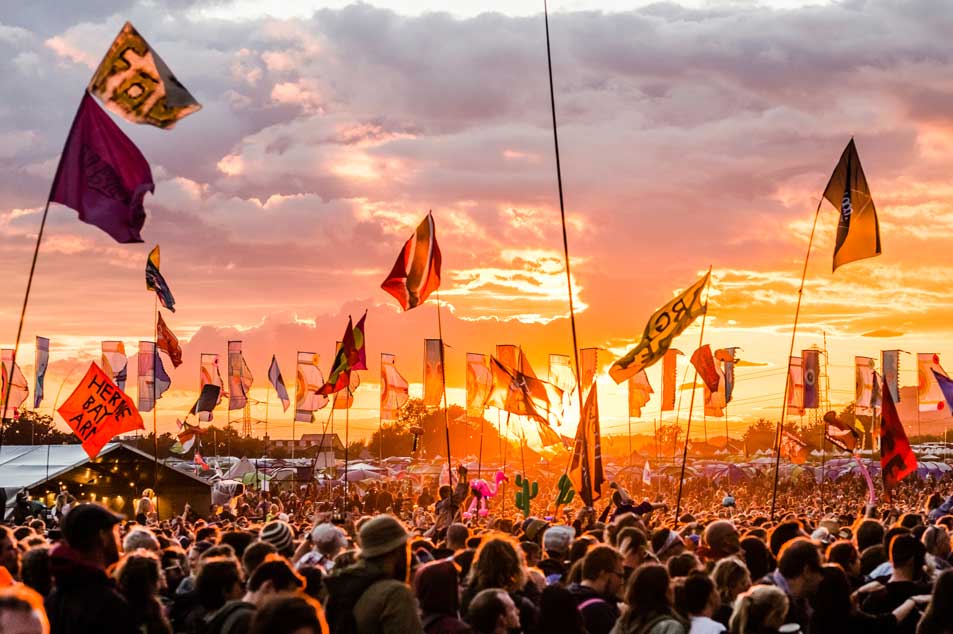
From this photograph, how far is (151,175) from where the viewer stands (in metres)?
15.2

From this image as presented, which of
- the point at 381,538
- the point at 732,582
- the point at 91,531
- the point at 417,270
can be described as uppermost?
the point at 417,270

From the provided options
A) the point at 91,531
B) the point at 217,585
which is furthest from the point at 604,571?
the point at 91,531

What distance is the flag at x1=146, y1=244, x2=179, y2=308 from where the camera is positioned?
29.0 m

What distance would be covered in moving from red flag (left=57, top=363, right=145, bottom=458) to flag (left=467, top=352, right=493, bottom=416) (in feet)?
65.7

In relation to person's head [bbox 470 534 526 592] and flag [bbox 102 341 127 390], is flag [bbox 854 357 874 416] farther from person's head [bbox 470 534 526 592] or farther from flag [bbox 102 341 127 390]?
person's head [bbox 470 534 526 592]

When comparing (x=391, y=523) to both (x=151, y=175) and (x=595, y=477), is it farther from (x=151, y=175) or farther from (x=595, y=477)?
(x=595, y=477)

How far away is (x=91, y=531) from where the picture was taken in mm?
6535

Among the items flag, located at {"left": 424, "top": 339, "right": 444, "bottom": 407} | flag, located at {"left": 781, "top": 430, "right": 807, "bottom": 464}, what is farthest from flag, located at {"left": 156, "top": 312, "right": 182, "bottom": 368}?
flag, located at {"left": 781, "top": 430, "right": 807, "bottom": 464}

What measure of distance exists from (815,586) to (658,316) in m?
12.4

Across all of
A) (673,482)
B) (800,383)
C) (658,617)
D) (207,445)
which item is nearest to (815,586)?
(658,617)

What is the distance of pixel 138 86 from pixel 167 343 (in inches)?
819

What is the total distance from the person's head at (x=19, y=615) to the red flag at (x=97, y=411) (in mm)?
20119

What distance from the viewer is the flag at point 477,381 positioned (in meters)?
43.8

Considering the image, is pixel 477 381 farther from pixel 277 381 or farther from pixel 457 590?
pixel 457 590
